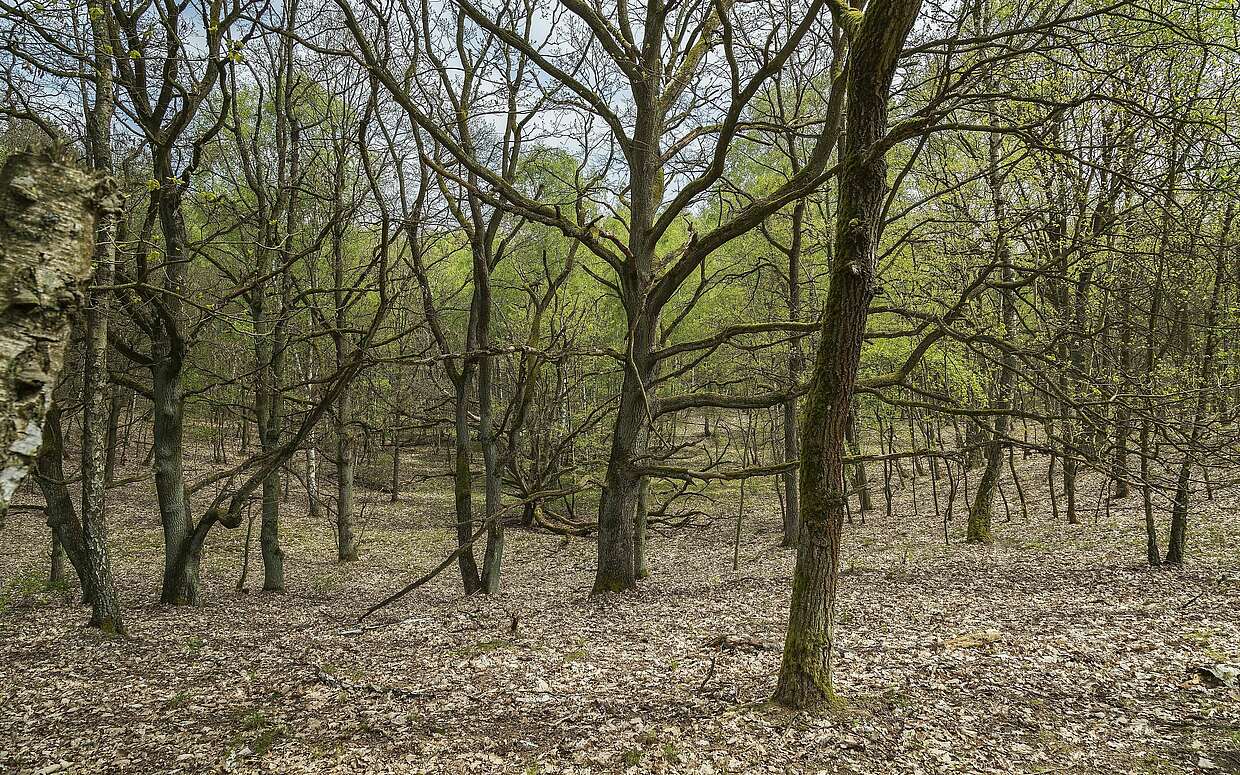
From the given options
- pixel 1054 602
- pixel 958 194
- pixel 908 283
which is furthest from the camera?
pixel 908 283

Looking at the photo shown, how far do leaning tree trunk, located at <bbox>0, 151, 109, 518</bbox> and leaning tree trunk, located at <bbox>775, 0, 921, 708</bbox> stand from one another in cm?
451

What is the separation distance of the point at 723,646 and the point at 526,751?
2.78 meters

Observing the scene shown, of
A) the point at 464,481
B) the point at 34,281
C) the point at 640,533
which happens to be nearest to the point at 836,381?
the point at 34,281

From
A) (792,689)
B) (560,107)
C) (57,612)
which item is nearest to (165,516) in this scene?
(57,612)

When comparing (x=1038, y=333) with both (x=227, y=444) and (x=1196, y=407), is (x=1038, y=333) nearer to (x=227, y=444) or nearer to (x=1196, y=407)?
(x=1196, y=407)

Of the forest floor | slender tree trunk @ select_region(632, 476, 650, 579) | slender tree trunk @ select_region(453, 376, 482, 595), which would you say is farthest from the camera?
slender tree trunk @ select_region(632, 476, 650, 579)

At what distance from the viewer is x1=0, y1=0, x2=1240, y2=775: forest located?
195 inches

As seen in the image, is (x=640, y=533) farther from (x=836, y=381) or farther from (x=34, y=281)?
(x=34, y=281)

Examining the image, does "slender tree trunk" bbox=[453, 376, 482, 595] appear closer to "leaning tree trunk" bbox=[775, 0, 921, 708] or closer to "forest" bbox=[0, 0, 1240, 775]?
"forest" bbox=[0, 0, 1240, 775]

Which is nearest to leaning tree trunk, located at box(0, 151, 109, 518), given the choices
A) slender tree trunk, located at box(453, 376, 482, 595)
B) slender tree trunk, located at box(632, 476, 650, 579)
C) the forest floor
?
the forest floor

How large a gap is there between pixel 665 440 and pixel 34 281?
964 cm

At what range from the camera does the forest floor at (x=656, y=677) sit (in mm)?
4895

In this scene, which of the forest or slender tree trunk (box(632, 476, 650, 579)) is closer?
the forest

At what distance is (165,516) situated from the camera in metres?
10.0
